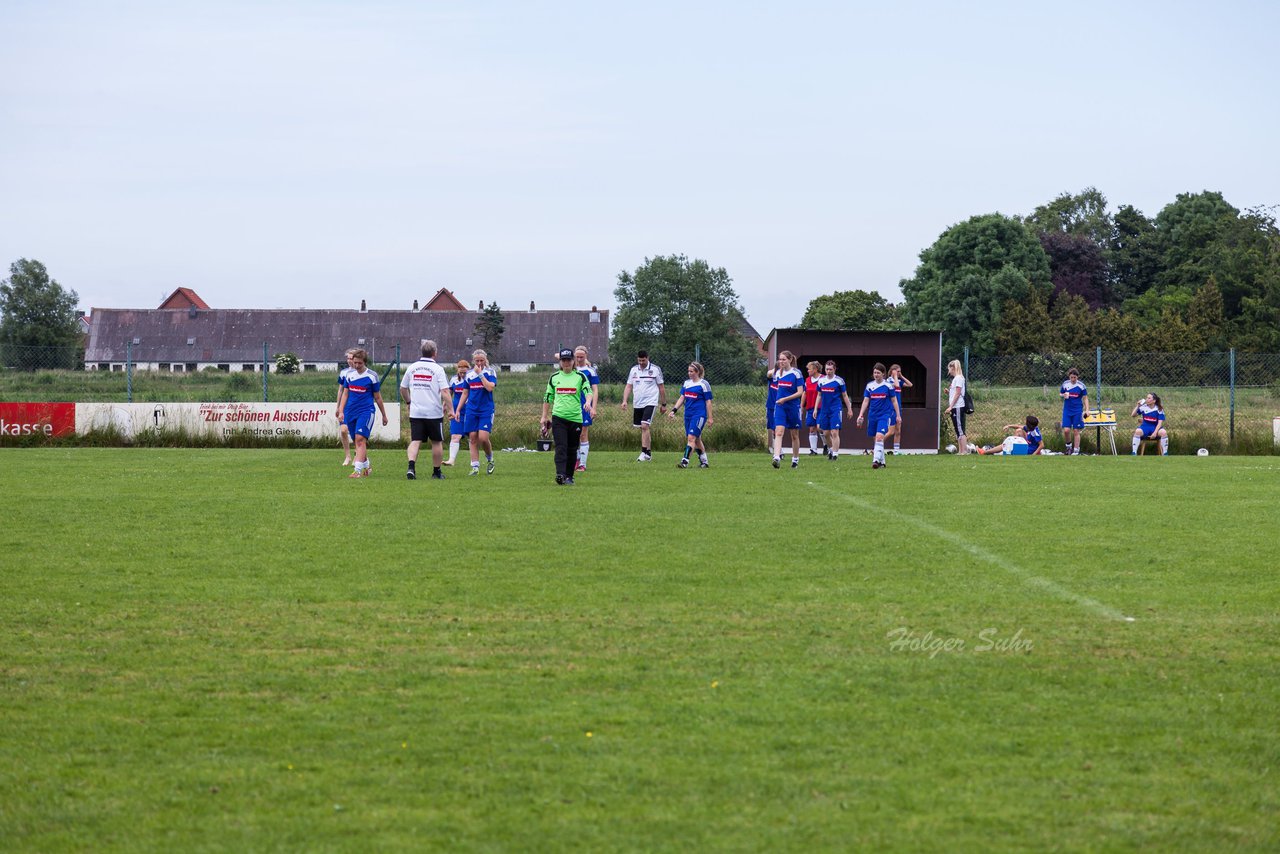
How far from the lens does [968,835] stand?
4.02 meters

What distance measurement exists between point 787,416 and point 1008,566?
1150 cm

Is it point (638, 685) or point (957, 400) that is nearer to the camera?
point (638, 685)

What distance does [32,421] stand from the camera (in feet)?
96.4

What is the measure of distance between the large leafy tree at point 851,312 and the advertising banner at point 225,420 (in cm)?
6999

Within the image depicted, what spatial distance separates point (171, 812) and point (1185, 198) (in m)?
92.6

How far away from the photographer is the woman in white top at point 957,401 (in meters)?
27.0

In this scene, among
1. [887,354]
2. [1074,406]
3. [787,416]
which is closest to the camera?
[787,416]

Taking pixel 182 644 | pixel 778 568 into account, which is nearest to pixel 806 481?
pixel 778 568

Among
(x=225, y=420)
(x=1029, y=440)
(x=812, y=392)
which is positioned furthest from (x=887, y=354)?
(x=225, y=420)

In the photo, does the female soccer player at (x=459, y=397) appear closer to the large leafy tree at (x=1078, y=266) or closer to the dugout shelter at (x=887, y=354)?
the dugout shelter at (x=887, y=354)

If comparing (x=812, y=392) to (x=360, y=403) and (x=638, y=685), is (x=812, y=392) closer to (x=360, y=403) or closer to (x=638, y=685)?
(x=360, y=403)

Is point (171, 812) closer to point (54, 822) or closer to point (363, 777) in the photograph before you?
point (54, 822)

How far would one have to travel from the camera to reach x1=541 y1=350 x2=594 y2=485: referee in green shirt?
679 inches

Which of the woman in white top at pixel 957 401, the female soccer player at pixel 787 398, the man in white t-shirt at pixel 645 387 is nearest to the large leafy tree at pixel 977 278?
the woman in white top at pixel 957 401
